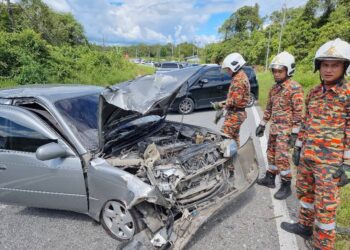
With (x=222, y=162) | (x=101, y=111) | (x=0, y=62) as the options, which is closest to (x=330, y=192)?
(x=222, y=162)

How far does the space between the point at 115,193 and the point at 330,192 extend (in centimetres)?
193

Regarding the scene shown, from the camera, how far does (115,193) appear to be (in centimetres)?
276

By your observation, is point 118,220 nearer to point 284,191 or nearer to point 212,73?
point 284,191

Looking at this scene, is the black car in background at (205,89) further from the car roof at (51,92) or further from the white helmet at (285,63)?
the white helmet at (285,63)

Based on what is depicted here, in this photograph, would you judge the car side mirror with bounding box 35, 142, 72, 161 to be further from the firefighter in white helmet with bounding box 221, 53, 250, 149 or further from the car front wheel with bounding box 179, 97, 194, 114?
the car front wheel with bounding box 179, 97, 194, 114

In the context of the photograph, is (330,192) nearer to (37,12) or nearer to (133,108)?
(133,108)

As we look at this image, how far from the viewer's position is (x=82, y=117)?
3.34 metres

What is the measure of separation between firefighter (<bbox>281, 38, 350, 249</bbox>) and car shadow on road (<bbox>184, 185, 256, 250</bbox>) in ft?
3.02

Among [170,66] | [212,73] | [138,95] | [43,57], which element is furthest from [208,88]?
[170,66]

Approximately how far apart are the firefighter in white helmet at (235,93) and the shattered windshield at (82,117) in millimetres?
2099

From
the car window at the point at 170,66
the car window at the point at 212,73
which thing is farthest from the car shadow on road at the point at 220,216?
the car window at the point at 170,66

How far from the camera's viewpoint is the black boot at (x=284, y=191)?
3797 millimetres

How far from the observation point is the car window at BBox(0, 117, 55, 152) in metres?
3.08

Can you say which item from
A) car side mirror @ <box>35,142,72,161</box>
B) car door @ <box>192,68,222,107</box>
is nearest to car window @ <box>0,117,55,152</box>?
car side mirror @ <box>35,142,72,161</box>
